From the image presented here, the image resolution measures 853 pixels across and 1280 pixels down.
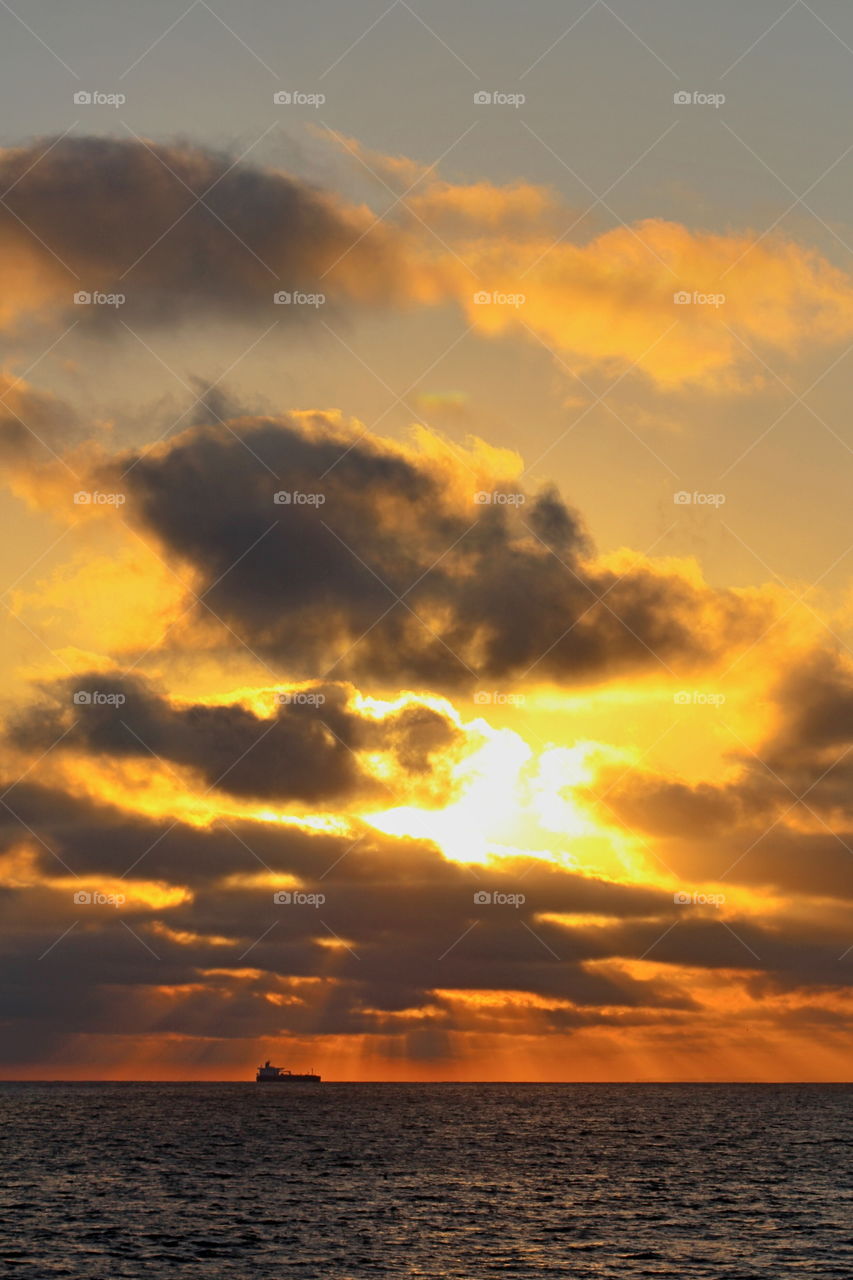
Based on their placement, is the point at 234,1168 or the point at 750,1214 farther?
the point at 234,1168

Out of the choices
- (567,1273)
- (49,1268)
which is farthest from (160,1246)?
(567,1273)

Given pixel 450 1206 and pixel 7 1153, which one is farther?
pixel 7 1153

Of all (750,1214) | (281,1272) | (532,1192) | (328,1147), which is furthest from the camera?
(328,1147)

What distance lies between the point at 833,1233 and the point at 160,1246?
150ft

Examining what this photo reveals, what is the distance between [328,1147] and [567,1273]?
3943 inches

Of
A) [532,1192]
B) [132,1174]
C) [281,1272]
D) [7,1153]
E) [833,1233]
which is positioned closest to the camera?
[281,1272]

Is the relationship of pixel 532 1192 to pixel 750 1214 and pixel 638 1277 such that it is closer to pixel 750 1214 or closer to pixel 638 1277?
pixel 750 1214

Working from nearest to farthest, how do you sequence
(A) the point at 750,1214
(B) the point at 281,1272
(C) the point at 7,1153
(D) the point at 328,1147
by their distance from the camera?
1. (B) the point at 281,1272
2. (A) the point at 750,1214
3. (C) the point at 7,1153
4. (D) the point at 328,1147

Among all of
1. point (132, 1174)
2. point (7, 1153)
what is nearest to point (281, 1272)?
point (132, 1174)

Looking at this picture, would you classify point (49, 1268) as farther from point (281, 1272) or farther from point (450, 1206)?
point (450, 1206)

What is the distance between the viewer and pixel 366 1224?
93.9 meters

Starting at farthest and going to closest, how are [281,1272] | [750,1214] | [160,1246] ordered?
[750,1214] < [160,1246] < [281,1272]

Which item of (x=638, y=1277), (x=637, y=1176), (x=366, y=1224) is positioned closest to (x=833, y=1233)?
(x=638, y=1277)

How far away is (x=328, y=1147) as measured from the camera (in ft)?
559
